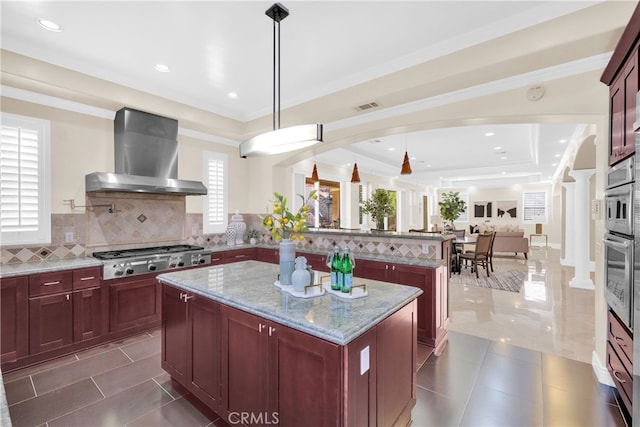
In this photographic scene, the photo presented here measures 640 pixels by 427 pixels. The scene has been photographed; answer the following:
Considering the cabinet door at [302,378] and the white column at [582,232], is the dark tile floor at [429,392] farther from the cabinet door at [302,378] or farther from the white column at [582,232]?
the white column at [582,232]

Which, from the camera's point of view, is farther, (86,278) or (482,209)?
(482,209)

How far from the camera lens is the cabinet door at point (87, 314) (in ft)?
10.2

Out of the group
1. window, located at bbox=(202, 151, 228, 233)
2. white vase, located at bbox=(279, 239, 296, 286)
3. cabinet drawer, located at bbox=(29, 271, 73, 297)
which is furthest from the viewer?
window, located at bbox=(202, 151, 228, 233)

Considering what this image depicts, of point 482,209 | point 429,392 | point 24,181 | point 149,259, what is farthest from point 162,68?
point 482,209

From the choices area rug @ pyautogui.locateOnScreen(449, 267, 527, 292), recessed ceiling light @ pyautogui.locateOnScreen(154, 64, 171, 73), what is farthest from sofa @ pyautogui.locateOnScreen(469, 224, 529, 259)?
recessed ceiling light @ pyautogui.locateOnScreen(154, 64, 171, 73)

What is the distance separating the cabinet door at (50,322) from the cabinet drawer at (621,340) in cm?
479

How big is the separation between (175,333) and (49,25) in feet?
9.44

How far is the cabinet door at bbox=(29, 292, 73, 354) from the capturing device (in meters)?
2.86

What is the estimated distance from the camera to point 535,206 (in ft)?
42.1

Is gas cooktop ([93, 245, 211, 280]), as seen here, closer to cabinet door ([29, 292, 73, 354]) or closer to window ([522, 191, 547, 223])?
cabinet door ([29, 292, 73, 354])

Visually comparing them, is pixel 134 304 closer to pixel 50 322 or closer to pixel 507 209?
pixel 50 322

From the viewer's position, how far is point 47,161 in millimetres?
3352

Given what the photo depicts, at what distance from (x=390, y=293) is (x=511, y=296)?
4364 mm

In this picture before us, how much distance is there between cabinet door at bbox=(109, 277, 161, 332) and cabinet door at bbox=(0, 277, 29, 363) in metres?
0.70
